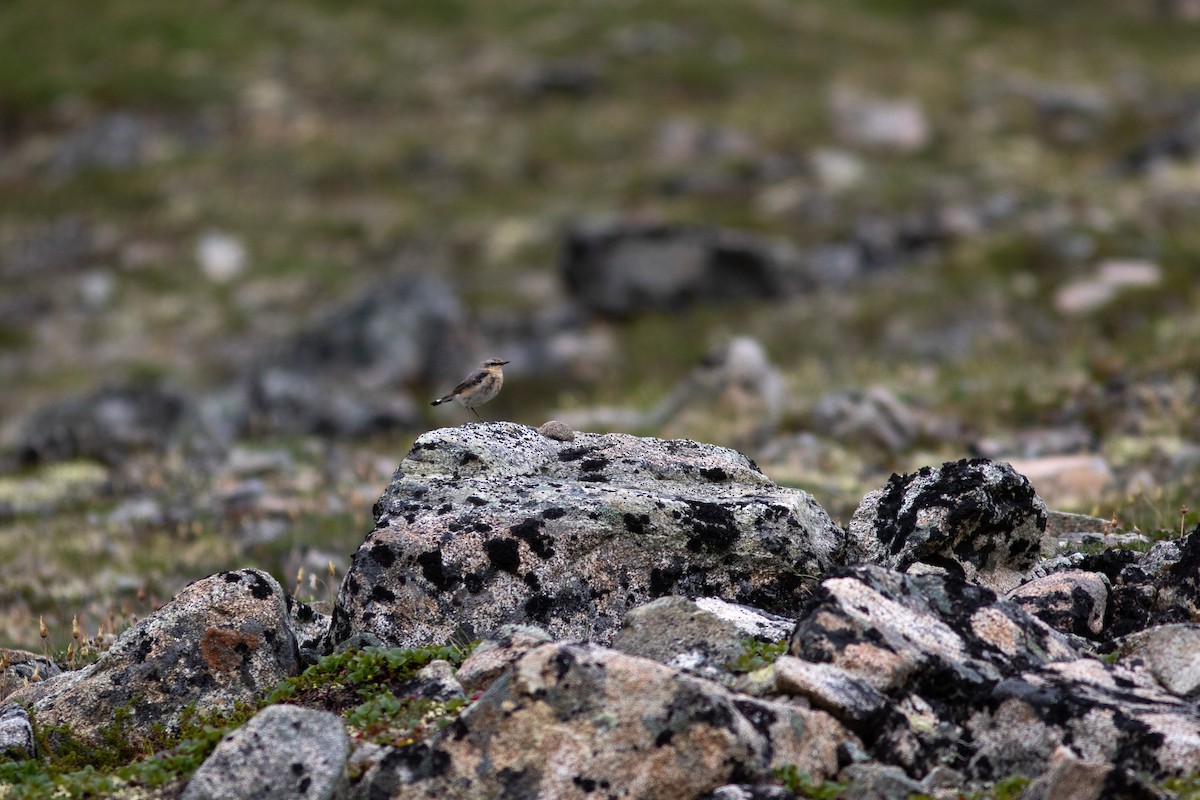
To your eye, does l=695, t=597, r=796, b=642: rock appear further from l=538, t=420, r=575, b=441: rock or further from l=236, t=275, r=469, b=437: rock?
l=236, t=275, r=469, b=437: rock

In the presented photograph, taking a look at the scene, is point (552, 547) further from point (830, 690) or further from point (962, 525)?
point (962, 525)

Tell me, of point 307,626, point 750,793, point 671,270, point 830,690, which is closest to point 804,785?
point 750,793

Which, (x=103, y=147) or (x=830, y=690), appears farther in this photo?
(x=103, y=147)

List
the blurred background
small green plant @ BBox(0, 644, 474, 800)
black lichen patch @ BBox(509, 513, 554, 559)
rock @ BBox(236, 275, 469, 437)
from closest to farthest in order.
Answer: small green plant @ BBox(0, 644, 474, 800) → black lichen patch @ BBox(509, 513, 554, 559) → the blurred background → rock @ BBox(236, 275, 469, 437)

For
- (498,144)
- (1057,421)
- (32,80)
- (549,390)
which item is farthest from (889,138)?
(32,80)

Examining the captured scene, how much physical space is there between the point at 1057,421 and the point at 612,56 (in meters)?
41.7

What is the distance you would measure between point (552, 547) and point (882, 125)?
134ft

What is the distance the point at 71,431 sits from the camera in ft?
73.7

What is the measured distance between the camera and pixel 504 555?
7684 millimetres

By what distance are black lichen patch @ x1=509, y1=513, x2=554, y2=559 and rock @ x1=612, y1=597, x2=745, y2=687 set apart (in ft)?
2.49

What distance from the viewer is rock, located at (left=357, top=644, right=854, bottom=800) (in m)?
5.69

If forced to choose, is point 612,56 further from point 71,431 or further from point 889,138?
point 71,431

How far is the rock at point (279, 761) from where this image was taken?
5.76 metres

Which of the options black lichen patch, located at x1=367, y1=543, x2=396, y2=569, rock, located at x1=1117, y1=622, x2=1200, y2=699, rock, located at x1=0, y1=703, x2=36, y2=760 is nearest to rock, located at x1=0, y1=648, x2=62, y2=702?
rock, located at x1=0, y1=703, x2=36, y2=760
